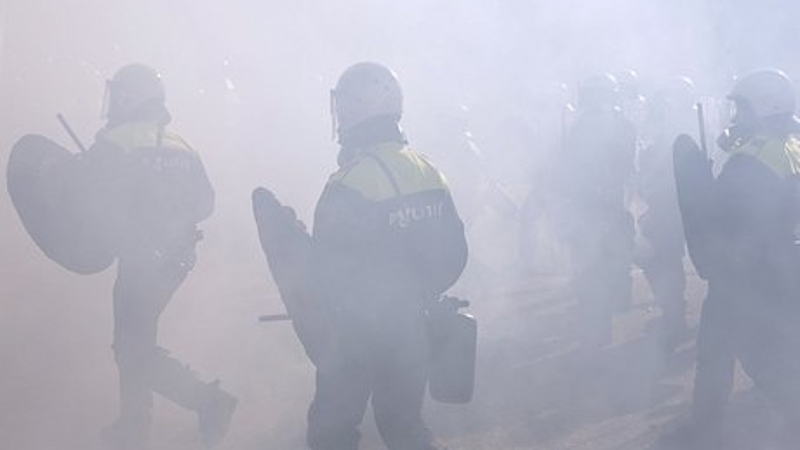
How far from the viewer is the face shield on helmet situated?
15.1 ft

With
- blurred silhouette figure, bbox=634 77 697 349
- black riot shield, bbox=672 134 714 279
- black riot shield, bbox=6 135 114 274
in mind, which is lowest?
blurred silhouette figure, bbox=634 77 697 349

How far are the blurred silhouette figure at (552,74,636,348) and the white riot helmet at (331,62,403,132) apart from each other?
2.54m

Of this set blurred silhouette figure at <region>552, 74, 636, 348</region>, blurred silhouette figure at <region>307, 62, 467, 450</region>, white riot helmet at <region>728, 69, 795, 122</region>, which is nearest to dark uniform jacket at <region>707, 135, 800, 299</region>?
white riot helmet at <region>728, 69, 795, 122</region>

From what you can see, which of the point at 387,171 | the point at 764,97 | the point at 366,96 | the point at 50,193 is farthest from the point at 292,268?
the point at 764,97

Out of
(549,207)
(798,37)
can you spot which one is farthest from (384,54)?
(549,207)

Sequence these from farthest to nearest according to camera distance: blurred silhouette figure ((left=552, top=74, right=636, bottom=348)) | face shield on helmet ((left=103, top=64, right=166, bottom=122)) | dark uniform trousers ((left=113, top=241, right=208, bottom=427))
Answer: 1. blurred silhouette figure ((left=552, top=74, right=636, bottom=348))
2. face shield on helmet ((left=103, top=64, right=166, bottom=122))
3. dark uniform trousers ((left=113, top=241, right=208, bottom=427))

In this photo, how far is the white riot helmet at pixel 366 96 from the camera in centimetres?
354

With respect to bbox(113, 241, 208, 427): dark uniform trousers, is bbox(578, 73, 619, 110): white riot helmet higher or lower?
higher

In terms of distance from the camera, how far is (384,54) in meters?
12.2

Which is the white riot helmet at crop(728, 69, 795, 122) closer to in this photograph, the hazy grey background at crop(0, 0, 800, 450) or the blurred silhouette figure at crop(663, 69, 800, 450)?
the blurred silhouette figure at crop(663, 69, 800, 450)

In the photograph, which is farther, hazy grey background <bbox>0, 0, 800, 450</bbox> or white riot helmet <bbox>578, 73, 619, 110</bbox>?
white riot helmet <bbox>578, 73, 619, 110</bbox>

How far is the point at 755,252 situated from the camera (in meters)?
4.10

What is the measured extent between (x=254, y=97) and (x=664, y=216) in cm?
962

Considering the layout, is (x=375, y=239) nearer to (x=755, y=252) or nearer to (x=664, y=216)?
(x=755, y=252)
